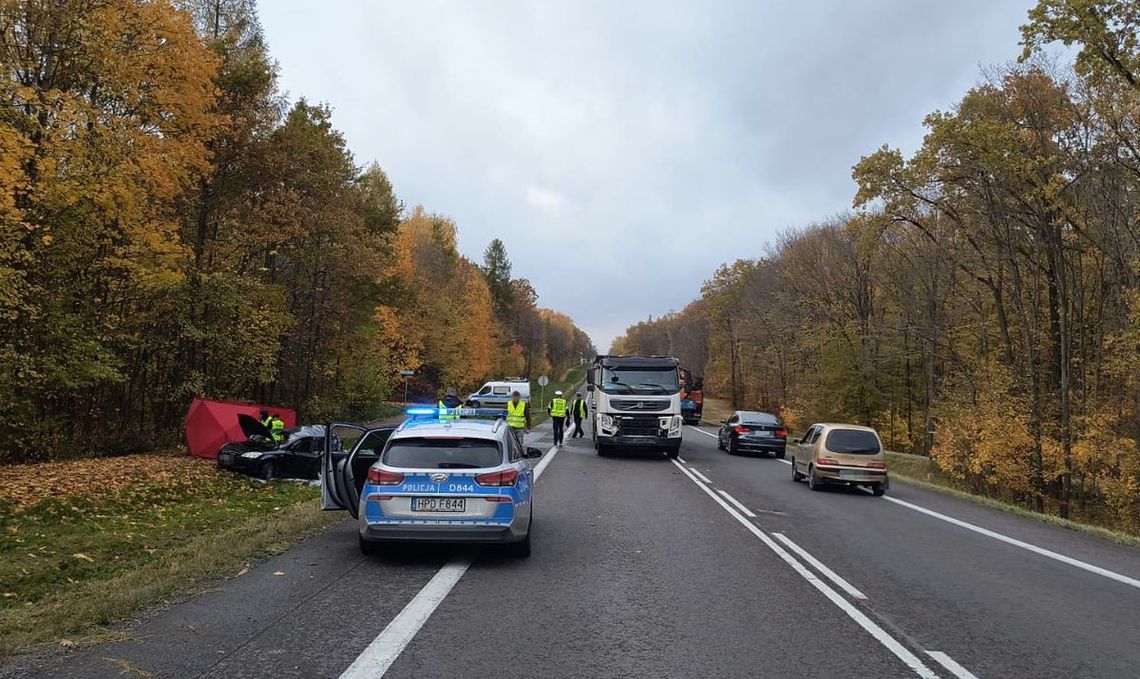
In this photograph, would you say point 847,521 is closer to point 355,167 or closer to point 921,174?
point 921,174

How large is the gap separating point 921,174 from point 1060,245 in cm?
490

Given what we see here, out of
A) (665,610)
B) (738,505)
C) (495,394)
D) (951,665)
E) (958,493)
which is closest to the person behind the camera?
(951,665)

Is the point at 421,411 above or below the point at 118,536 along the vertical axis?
above

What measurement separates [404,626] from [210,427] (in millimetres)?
14526

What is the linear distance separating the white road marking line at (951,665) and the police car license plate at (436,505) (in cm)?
452

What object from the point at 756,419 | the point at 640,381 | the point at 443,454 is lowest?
the point at 443,454

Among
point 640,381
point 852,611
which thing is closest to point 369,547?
point 852,611

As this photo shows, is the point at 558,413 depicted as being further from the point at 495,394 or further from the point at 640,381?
the point at 495,394

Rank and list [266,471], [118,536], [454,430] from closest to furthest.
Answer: [454,430], [118,536], [266,471]

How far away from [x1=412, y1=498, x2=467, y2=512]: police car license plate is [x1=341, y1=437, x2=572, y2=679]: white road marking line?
63cm

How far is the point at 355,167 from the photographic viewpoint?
28391mm

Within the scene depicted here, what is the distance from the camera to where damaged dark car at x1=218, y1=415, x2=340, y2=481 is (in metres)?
Result: 15.9

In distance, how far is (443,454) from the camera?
784 centimetres

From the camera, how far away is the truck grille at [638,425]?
2077cm
